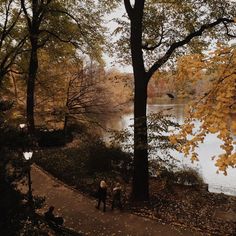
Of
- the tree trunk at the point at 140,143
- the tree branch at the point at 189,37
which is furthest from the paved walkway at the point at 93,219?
the tree branch at the point at 189,37

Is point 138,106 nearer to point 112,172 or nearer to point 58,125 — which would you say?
point 112,172

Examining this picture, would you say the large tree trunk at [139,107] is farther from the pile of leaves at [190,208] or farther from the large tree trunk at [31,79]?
the large tree trunk at [31,79]

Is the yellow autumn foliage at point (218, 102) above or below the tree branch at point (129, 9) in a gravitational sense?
below

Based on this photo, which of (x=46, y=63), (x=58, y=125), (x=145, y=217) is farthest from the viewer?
(x=58, y=125)

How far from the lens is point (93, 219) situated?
38.2 feet

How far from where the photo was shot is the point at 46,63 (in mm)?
24828

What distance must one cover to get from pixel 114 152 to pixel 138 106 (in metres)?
5.43

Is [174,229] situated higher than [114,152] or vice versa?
[114,152]

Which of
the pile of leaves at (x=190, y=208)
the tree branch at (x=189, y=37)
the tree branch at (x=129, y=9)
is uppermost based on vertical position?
the tree branch at (x=129, y=9)

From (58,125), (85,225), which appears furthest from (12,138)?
(58,125)

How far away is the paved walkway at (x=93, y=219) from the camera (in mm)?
10703

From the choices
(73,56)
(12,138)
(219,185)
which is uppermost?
(73,56)

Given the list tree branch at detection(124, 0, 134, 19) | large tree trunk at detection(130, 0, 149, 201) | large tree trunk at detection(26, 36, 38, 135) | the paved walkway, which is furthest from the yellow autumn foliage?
large tree trunk at detection(26, 36, 38, 135)

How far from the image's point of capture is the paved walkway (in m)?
10.7
